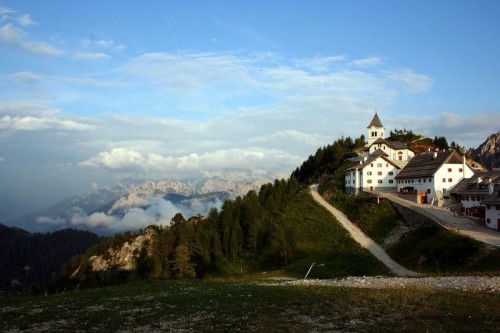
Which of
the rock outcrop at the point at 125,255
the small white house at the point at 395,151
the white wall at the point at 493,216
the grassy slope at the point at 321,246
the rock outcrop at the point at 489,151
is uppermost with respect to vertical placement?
the rock outcrop at the point at 489,151

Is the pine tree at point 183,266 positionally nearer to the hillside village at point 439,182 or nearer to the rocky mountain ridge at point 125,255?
the rocky mountain ridge at point 125,255

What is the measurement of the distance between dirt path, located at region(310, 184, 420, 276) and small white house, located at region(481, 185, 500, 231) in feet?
43.7

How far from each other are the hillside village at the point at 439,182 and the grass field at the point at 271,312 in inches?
1454

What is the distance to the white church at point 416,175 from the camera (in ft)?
243

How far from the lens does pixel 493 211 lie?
176 ft

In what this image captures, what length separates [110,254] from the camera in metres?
98.1

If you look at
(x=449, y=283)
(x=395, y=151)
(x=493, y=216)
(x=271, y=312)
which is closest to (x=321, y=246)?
(x=493, y=216)

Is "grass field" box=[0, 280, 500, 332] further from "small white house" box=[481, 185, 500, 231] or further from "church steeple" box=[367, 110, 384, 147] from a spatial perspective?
"church steeple" box=[367, 110, 384, 147]

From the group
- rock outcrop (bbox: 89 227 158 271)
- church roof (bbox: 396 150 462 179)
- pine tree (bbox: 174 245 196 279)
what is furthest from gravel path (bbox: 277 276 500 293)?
rock outcrop (bbox: 89 227 158 271)

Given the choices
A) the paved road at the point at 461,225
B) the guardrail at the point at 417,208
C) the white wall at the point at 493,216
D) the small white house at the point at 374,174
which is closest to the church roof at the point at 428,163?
the small white house at the point at 374,174

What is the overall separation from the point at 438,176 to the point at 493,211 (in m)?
20.7

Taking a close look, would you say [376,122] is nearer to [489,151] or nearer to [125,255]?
[489,151]

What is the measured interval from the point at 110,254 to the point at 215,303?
80351mm

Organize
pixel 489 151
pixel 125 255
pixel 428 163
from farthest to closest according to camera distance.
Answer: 1. pixel 489 151
2. pixel 125 255
3. pixel 428 163
